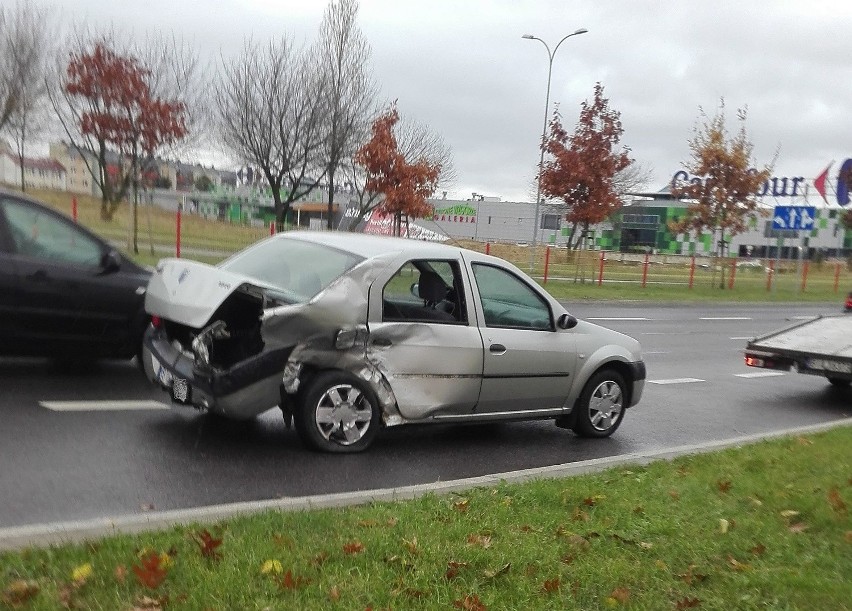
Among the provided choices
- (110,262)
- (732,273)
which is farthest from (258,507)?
(732,273)

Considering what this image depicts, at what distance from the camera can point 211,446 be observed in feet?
21.2

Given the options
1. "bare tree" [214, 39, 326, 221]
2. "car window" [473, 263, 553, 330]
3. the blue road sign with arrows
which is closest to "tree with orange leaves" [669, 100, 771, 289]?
the blue road sign with arrows

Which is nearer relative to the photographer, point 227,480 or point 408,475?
point 227,480

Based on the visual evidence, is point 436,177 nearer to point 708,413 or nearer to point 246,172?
point 246,172

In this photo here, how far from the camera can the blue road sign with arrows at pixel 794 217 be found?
33.8 metres

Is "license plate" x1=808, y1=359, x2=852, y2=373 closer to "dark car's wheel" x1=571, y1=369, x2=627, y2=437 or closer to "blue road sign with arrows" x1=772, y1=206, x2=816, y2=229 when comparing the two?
"dark car's wheel" x1=571, y1=369, x2=627, y2=437

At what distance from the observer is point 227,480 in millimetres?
5688

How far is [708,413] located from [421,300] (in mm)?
4551

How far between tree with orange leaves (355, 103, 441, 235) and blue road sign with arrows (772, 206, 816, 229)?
15.5 m

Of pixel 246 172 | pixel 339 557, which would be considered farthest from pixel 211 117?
pixel 339 557

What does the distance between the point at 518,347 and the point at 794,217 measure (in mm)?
30674

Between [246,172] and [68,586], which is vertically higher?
[246,172]

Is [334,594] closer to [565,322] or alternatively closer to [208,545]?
[208,545]

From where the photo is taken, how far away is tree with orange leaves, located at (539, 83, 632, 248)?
30.9 meters
